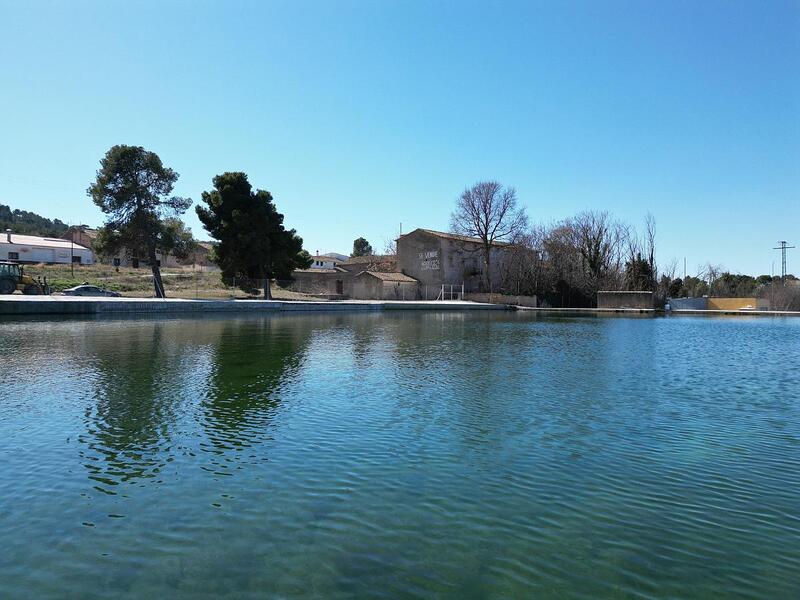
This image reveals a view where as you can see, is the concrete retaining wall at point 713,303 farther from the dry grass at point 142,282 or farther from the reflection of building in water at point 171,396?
the reflection of building in water at point 171,396

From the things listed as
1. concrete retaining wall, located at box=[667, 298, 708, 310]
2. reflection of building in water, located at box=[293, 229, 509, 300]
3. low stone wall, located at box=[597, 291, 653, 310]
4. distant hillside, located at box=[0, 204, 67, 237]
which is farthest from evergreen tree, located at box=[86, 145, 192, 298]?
distant hillside, located at box=[0, 204, 67, 237]

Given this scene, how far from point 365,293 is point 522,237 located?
18.3 meters

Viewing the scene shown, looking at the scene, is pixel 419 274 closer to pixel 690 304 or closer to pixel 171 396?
pixel 690 304

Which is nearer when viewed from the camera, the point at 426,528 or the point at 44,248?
the point at 426,528

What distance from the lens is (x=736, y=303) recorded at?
158 feet

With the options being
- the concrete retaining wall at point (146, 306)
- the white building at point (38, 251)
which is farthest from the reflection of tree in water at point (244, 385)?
the white building at point (38, 251)

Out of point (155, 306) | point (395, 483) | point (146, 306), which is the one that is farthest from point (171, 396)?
point (155, 306)

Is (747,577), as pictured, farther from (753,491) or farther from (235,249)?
(235,249)

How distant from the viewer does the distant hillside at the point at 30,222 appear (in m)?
102

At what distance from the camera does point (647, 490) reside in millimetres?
5586

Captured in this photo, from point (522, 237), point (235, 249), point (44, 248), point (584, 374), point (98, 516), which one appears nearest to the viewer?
point (98, 516)

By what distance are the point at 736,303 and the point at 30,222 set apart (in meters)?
140

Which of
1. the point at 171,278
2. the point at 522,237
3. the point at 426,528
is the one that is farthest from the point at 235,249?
the point at 426,528

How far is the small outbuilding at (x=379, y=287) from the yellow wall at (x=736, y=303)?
29.4 meters
